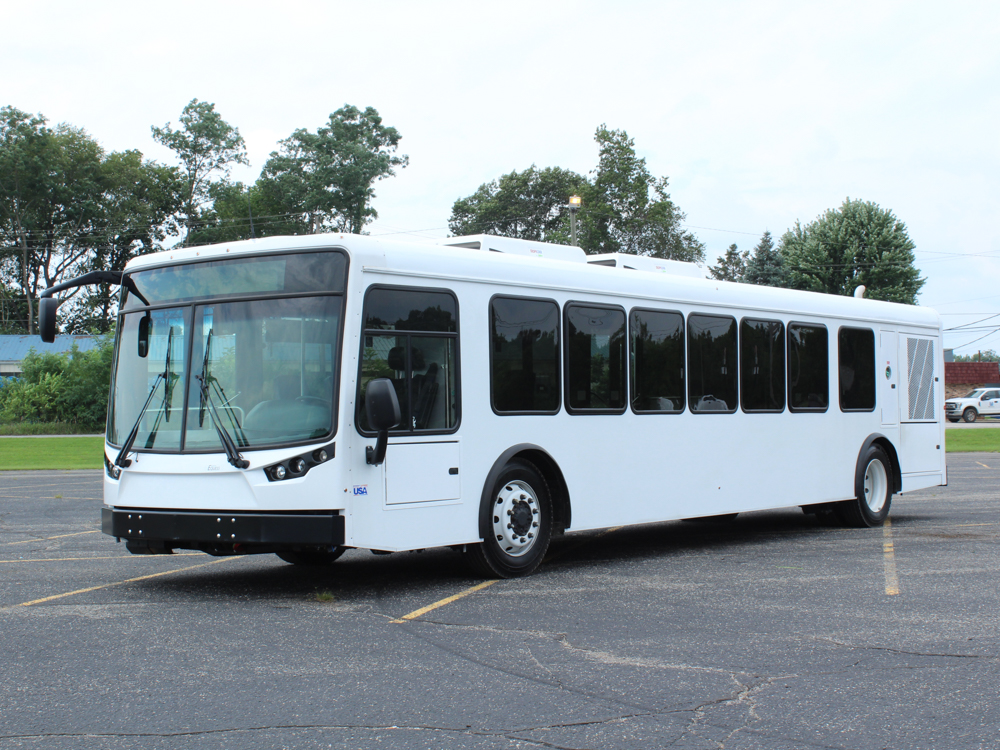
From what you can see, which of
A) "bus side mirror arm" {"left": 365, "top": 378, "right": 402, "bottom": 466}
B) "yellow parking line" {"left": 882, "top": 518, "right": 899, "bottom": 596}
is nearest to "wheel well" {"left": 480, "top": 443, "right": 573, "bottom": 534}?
"bus side mirror arm" {"left": 365, "top": 378, "right": 402, "bottom": 466}

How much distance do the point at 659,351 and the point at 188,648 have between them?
568cm

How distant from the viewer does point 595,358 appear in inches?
393

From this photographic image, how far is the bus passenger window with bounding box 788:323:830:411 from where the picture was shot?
1232cm

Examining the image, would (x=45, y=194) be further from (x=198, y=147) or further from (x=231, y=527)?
(x=231, y=527)

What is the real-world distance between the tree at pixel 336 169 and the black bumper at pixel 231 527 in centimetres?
5799

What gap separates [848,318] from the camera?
521 inches

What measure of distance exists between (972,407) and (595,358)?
54020 millimetres

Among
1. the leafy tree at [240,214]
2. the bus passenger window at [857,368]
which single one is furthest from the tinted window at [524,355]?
the leafy tree at [240,214]

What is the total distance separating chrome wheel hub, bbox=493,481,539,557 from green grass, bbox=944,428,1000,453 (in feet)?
75.7

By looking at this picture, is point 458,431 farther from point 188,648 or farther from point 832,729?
point 832,729

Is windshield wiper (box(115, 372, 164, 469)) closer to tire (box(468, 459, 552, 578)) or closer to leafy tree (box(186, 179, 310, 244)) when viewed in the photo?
tire (box(468, 459, 552, 578))

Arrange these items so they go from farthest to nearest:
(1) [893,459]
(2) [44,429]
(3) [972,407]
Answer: (3) [972,407], (2) [44,429], (1) [893,459]

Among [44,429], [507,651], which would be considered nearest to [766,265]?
[44,429]

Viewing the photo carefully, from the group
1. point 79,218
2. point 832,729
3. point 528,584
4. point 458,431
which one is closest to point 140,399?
point 458,431
